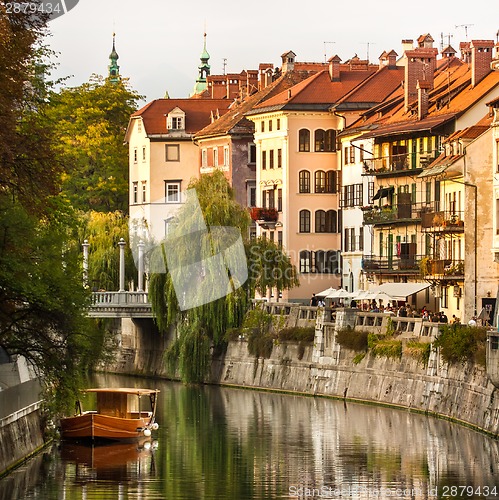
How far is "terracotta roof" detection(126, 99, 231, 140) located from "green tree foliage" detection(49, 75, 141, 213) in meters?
2.28

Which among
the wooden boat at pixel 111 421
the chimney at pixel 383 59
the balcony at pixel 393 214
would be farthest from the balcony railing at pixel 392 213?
A: the wooden boat at pixel 111 421

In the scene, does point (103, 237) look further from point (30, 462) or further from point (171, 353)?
point (30, 462)

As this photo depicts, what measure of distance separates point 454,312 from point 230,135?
112 feet

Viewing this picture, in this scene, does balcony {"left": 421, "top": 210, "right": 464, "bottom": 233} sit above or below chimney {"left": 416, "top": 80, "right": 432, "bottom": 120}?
below

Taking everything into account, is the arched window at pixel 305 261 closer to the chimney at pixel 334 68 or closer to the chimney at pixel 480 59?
the chimney at pixel 334 68

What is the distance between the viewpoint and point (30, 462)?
58062 mm

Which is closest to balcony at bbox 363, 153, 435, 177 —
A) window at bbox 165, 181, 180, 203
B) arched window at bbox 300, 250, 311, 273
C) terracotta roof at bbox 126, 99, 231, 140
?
arched window at bbox 300, 250, 311, 273

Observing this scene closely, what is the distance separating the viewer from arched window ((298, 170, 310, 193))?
107 metres

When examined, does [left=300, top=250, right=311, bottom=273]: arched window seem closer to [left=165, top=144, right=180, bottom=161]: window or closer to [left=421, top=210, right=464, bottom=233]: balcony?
[left=165, top=144, right=180, bottom=161]: window

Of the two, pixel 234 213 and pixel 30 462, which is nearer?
pixel 30 462

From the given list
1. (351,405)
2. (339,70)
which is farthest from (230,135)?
(351,405)

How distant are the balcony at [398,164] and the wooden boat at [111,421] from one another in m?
25.9

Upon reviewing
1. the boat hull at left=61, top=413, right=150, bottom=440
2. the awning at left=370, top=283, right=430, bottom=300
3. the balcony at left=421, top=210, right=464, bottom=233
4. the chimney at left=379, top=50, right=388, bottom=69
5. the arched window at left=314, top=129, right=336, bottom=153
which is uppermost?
the chimney at left=379, top=50, right=388, bottom=69

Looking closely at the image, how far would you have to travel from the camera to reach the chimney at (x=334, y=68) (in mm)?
109062
